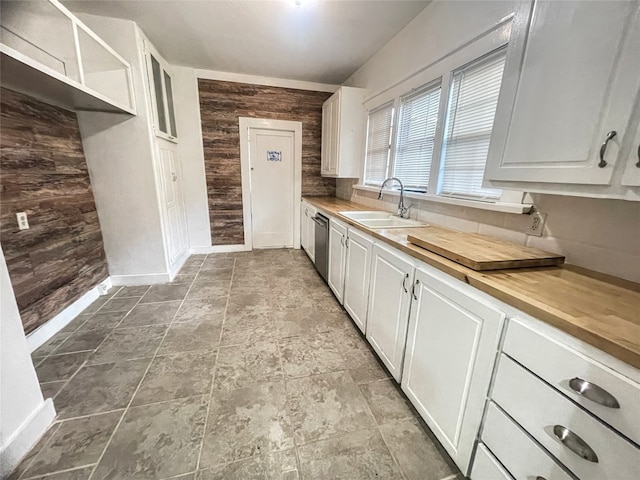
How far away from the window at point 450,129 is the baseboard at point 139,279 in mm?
2976

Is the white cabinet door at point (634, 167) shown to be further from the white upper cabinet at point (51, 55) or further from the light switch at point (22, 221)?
the light switch at point (22, 221)

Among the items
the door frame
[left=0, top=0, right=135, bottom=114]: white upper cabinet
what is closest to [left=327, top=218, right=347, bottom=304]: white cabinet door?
the door frame

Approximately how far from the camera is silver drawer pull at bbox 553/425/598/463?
66cm

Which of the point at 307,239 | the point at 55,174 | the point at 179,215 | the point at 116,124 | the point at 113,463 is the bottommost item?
the point at 113,463

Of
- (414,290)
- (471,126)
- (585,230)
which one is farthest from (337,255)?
(585,230)

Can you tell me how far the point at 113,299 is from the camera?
104 inches

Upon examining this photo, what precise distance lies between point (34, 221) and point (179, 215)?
1680 mm

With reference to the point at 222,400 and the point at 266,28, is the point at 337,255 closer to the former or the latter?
the point at 222,400

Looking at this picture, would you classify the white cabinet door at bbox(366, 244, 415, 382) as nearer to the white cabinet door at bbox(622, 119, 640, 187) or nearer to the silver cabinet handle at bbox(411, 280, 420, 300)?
the silver cabinet handle at bbox(411, 280, 420, 300)

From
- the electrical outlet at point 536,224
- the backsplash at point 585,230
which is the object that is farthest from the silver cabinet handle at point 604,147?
the electrical outlet at point 536,224

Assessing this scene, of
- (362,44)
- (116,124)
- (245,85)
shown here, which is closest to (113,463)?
(116,124)

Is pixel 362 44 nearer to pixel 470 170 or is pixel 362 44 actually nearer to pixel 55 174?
pixel 470 170

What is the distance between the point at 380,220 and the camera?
2.43m

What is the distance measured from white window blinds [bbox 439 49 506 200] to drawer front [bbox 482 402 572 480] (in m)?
1.23
